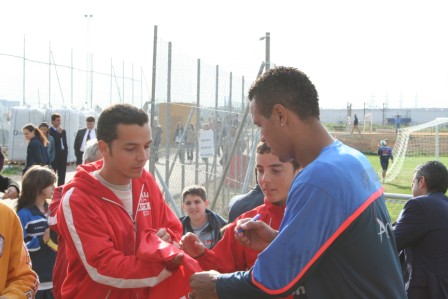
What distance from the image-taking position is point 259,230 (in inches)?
118

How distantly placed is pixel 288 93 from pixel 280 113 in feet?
0.29

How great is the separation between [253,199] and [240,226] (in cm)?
173

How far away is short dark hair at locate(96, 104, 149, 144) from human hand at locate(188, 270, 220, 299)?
0.97 metres

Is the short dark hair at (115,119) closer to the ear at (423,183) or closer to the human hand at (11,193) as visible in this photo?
the ear at (423,183)

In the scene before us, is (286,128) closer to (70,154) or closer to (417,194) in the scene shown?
(417,194)

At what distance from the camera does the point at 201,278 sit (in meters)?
2.58

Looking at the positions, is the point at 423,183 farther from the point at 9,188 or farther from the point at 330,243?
the point at 9,188

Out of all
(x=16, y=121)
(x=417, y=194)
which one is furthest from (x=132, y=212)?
(x=16, y=121)

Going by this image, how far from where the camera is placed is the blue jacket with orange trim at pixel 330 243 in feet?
7.13

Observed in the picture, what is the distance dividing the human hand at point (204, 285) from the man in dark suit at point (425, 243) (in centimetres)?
262

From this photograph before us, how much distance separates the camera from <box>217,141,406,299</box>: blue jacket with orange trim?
7.13 feet

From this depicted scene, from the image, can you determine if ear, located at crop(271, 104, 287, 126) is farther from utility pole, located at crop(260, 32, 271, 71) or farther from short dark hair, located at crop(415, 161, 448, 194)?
utility pole, located at crop(260, 32, 271, 71)

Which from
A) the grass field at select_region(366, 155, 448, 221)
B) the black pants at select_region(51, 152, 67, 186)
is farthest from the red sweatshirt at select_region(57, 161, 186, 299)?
the black pants at select_region(51, 152, 67, 186)

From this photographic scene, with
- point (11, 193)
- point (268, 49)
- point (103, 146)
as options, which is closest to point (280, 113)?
point (103, 146)
